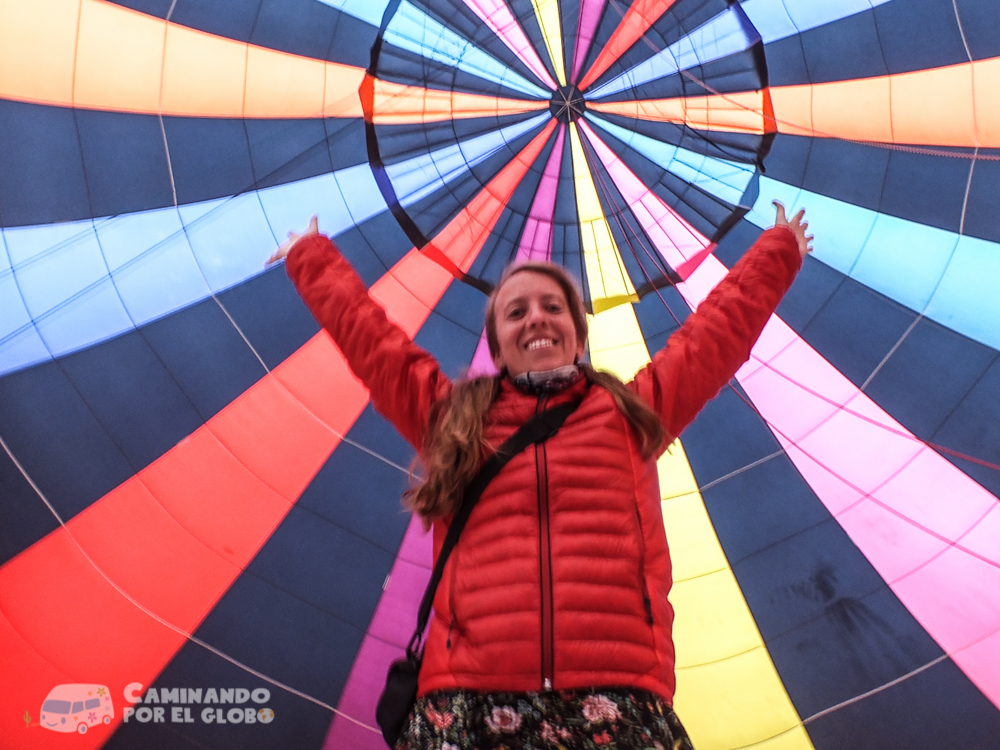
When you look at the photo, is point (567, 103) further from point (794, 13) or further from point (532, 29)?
point (794, 13)

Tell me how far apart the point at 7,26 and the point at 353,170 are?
1.14 metres

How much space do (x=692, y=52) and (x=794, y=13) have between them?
1.10ft

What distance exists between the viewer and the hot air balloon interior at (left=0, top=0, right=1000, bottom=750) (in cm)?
237

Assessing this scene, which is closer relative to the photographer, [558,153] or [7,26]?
[7,26]

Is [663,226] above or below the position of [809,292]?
above


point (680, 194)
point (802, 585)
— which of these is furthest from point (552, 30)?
point (802, 585)

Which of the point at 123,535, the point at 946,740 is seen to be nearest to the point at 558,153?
the point at 123,535

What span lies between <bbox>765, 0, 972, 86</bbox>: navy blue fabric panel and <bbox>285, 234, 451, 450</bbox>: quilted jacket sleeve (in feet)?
5.63

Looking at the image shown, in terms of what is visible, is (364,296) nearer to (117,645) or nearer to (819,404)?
(117,645)

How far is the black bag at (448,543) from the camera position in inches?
52.2

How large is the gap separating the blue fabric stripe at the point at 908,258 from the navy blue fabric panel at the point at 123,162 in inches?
81.3

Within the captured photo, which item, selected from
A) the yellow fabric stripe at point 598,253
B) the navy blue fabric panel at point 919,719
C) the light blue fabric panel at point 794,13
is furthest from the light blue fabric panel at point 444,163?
the navy blue fabric panel at point 919,719

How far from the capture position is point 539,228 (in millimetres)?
2752

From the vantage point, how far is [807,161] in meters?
2.55
